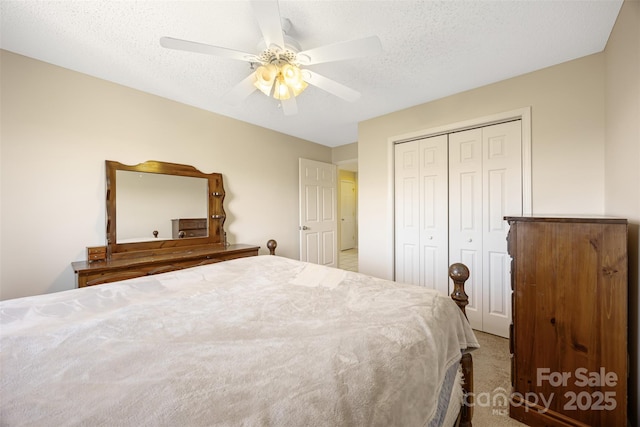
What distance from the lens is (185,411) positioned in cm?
52

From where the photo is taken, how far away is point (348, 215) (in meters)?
7.58

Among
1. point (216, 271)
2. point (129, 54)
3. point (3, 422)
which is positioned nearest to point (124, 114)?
point (129, 54)

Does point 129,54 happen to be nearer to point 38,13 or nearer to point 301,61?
point 38,13

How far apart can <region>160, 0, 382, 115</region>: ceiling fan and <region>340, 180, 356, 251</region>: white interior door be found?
5593 millimetres

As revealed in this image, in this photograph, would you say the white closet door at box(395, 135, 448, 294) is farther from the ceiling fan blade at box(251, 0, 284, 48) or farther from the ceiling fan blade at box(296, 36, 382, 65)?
the ceiling fan blade at box(251, 0, 284, 48)

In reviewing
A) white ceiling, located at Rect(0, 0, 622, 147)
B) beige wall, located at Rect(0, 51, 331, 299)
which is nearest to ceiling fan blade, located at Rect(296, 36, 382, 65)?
white ceiling, located at Rect(0, 0, 622, 147)

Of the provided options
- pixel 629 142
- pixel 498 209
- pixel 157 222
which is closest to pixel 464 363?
pixel 629 142

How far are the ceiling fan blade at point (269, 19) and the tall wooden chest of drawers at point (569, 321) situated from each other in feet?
5.73

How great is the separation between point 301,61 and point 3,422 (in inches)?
69.8

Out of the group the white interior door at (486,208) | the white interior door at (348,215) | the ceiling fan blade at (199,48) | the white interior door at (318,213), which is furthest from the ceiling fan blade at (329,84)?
the white interior door at (348,215)

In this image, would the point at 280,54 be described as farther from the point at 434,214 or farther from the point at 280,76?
the point at 434,214

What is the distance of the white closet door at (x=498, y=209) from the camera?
2.28 metres

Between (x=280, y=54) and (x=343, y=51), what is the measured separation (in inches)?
15.5

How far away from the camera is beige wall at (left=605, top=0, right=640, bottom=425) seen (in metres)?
1.28
